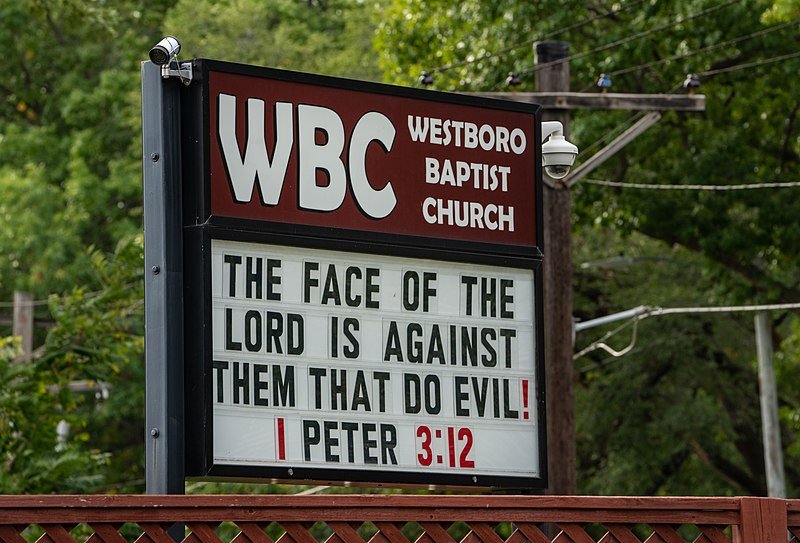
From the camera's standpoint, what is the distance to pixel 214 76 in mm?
7004

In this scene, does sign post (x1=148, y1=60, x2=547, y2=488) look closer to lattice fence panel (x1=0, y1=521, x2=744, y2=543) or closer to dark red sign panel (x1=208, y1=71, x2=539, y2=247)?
dark red sign panel (x1=208, y1=71, x2=539, y2=247)

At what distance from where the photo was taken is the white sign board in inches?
272

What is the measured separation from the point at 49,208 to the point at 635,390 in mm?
14631

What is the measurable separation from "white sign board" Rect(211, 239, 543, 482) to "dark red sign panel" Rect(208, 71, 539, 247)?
199 millimetres

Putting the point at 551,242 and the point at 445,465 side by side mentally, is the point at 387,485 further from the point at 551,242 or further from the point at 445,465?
the point at 551,242

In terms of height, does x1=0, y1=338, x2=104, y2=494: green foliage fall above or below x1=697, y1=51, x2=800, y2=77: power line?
below

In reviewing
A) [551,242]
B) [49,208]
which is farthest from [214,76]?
[49,208]

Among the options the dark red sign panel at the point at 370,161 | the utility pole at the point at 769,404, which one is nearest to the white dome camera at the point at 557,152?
the dark red sign panel at the point at 370,161

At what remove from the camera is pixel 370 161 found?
742 cm

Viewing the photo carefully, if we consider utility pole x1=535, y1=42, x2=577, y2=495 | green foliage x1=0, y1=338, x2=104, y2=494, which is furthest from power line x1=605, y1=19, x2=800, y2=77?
green foliage x1=0, y1=338, x2=104, y2=494

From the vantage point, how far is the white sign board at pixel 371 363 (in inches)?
272

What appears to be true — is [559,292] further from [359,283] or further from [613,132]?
[359,283]

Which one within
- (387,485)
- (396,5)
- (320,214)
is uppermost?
(396,5)

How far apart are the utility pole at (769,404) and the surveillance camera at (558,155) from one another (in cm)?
1586
